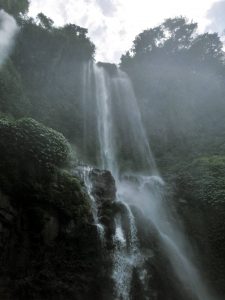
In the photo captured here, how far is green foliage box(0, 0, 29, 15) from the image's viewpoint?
59.9 ft

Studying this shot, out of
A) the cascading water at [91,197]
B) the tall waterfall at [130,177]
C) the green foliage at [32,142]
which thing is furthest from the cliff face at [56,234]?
the tall waterfall at [130,177]

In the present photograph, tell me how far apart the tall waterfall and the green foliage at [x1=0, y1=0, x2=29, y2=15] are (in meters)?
6.14

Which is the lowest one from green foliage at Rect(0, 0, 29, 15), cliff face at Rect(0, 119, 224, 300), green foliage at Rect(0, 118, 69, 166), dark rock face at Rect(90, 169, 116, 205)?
cliff face at Rect(0, 119, 224, 300)

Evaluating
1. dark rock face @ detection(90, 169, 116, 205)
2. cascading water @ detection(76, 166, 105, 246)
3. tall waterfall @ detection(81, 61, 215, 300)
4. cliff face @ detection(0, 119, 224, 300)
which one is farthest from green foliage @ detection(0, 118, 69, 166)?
tall waterfall @ detection(81, 61, 215, 300)

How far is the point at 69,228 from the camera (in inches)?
356

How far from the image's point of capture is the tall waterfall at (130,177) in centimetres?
934

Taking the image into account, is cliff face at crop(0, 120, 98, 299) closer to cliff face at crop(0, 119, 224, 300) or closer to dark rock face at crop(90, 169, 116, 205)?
cliff face at crop(0, 119, 224, 300)

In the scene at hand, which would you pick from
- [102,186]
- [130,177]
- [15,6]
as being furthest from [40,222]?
[15,6]

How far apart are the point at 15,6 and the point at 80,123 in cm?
872

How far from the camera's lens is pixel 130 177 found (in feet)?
49.0

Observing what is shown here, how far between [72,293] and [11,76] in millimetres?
12247

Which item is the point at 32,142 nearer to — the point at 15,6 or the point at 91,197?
the point at 91,197

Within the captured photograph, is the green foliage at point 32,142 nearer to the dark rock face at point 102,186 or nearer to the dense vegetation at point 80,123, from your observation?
the dense vegetation at point 80,123

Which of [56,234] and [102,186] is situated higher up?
[102,186]
